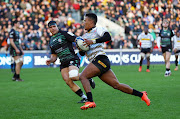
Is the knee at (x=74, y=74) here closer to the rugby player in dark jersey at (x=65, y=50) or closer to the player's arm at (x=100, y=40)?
the rugby player in dark jersey at (x=65, y=50)

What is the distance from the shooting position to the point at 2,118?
7383 millimetres

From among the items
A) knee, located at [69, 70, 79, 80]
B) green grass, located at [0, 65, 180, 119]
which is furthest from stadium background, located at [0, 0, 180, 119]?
knee, located at [69, 70, 79, 80]

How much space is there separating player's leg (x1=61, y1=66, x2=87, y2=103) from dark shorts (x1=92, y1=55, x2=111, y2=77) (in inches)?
48.0

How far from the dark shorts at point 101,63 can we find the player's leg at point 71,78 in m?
1.22

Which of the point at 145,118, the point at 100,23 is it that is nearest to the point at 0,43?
the point at 100,23

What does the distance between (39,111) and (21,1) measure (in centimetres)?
Result: 2215

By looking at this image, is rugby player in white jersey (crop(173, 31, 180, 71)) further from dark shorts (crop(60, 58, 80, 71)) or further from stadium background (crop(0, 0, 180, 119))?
dark shorts (crop(60, 58, 80, 71))

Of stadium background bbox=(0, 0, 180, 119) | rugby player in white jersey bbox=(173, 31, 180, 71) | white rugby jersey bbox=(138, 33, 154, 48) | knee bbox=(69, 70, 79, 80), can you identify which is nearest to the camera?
stadium background bbox=(0, 0, 180, 119)

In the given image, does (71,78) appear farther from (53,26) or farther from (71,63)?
(53,26)

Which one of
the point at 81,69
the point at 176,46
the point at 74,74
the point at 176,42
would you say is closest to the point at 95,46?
the point at 74,74

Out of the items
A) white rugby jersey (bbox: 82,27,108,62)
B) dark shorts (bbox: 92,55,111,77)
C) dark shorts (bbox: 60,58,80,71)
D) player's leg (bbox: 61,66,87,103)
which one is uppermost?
white rugby jersey (bbox: 82,27,108,62)

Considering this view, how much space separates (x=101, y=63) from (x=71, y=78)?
1577 mm

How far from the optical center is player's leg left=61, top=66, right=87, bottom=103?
8883 mm

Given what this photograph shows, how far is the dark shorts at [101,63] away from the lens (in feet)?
25.1
